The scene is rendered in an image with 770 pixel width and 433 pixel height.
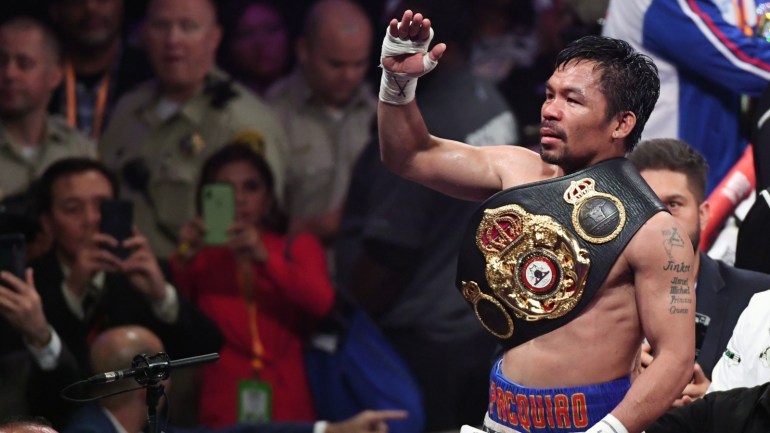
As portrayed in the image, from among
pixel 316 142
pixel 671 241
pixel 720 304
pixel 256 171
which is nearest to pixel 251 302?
pixel 256 171

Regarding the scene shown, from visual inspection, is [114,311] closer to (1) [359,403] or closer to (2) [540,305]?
(1) [359,403]

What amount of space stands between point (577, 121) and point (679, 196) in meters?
1.07

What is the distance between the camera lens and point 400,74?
3.49m

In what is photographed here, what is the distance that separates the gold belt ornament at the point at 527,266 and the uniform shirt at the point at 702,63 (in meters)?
1.95

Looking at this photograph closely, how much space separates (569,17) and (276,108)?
158 cm

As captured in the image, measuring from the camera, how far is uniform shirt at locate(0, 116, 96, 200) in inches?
227

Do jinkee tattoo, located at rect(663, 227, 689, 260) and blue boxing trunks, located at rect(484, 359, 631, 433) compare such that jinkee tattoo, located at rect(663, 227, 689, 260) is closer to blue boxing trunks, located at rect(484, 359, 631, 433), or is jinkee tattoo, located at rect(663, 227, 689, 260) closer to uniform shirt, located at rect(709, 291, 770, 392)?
blue boxing trunks, located at rect(484, 359, 631, 433)

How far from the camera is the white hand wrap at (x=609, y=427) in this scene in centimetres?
318

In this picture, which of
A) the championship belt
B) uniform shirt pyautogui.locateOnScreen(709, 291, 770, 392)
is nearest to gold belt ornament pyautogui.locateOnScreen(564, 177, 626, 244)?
the championship belt

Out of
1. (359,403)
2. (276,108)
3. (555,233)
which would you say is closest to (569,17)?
(276,108)

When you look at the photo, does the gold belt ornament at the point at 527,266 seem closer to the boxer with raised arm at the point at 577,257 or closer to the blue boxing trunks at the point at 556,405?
the boxer with raised arm at the point at 577,257

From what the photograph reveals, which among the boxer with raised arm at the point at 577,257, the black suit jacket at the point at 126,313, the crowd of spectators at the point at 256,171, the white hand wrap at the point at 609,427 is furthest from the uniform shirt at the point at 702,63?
the white hand wrap at the point at 609,427

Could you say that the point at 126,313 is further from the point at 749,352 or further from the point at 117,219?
the point at 749,352

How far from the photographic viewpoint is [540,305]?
3.41 m
